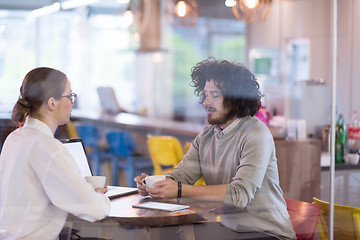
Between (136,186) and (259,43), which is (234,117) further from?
(259,43)

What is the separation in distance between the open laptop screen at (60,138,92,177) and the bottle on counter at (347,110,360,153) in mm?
1591

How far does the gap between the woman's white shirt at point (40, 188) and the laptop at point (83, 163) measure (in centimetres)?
24

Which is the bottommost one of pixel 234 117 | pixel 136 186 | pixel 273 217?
pixel 273 217

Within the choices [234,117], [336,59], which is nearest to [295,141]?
[336,59]

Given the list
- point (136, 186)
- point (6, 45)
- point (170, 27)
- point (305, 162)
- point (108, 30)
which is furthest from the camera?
point (170, 27)

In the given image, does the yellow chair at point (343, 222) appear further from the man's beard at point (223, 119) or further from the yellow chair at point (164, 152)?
the yellow chair at point (164, 152)

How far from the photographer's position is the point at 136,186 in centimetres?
234

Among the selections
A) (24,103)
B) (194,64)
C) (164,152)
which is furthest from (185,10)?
(24,103)

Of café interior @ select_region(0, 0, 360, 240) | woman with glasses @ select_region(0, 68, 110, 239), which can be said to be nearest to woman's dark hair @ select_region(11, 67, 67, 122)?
Result: woman with glasses @ select_region(0, 68, 110, 239)

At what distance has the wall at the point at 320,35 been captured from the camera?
2.86 meters

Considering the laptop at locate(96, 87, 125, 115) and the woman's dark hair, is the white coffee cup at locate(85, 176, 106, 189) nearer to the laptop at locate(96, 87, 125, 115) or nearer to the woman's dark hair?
the woman's dark hair

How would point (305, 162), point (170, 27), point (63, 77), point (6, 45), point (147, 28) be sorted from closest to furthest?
1. point (63, 77)
2. point (6, 45)
3. point (305, 162)
4. point (147, 28)
5. point (170, 27)

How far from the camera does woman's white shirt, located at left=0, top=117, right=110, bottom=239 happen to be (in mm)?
1812

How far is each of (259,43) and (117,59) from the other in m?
3.02
